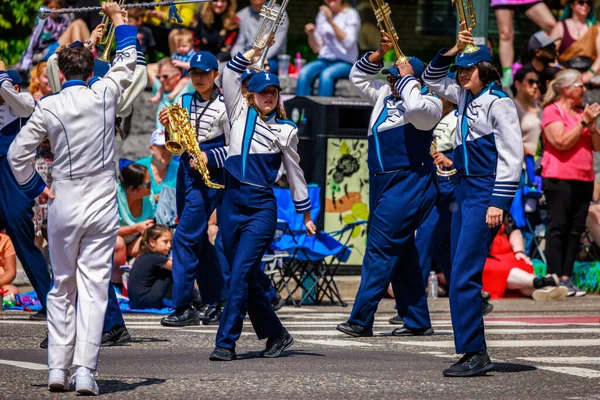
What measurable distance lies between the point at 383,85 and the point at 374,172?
806mm

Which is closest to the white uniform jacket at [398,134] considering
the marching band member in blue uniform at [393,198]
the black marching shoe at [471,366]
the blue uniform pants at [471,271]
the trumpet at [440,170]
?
the marching band member in blue uniform at [393,198]

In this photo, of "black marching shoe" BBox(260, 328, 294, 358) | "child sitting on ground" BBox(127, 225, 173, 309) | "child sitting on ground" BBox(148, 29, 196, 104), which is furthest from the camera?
"child sitting on ground" BBox(148, 29, 196, 104)

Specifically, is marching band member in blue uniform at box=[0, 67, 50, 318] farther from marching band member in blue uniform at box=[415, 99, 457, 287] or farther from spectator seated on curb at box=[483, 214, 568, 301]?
spectator seated on curb at box=[483, 214, 568, 301]

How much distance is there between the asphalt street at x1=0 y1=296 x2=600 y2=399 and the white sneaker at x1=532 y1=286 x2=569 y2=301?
261 centimetres

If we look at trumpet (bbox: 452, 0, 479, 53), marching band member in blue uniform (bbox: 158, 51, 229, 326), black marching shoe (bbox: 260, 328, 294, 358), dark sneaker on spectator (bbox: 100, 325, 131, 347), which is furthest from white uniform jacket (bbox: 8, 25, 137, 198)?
marching band member in blue uniform (bbox: 158, 51, 229, 326)

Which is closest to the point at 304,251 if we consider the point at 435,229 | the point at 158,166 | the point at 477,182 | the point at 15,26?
the point at 158,166

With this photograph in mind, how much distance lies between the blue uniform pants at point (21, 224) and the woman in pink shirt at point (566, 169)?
249 inches

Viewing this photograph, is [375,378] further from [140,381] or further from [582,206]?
[582,206]

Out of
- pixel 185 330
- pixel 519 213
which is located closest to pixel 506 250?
pixel 519 213

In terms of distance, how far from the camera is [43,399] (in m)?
7.41

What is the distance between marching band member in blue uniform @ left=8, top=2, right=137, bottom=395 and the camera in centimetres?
776

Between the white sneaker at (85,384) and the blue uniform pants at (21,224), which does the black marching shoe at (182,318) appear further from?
the white sneaker at (85,384)

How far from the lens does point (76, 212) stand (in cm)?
777

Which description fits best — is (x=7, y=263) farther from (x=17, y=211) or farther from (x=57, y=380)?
(x=57, y=380)
